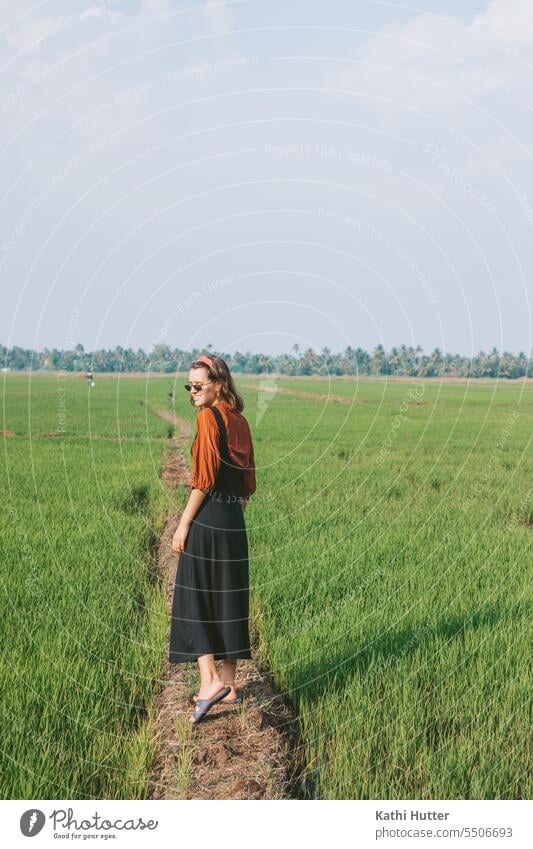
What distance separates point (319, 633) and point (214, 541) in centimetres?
147

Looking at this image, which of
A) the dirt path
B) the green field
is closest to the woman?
the dirt path

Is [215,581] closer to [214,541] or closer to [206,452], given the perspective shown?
[214,541]

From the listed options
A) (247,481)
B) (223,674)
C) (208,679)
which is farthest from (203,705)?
(247,481)

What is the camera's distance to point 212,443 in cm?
407

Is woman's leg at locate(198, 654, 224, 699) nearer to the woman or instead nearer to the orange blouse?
the woman

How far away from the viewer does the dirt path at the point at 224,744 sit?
3.79 metres

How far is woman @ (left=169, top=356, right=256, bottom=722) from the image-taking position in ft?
13.5

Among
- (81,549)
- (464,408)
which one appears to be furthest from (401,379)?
→ (81,549)

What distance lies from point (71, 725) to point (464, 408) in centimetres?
4096

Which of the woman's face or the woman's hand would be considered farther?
the woman's hand

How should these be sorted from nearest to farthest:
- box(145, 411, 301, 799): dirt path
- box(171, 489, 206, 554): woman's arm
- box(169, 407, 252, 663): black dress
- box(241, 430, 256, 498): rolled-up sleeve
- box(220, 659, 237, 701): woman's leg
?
box(145, 411, 301, 799): dirt path, box(171, 489, 206, 554): woman's arm, box(169, 407, 252, 663): black dress, box(241, 430, 256, 498): rolled-up sleeve, box(220, 659, 237, 701): woman's leg

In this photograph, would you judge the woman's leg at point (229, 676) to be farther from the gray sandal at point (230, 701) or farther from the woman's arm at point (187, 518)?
the woman's arm at point (187, 518)

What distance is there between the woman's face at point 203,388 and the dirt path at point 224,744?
1.90 m

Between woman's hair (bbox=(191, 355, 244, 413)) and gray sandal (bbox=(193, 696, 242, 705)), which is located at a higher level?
woman's hair (bbox=(191, 355, 244, 413))
